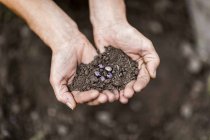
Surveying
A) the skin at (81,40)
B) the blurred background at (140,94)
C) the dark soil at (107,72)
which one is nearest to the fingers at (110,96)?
the skin at (81,40)

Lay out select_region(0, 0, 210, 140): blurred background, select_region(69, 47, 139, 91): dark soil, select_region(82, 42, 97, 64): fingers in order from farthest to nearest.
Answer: select_region(0, 0, 210, 140): blurred background < select_region(82, 42, 97, 64): fingers < select_region(69, 47, 139, 91): dark soil

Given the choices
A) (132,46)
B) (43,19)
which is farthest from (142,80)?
(43,19)

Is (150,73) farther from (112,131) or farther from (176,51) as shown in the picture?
(176,51)

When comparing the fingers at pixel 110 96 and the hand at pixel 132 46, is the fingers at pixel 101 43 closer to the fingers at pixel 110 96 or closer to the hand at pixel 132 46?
the hand at pixel 132 46

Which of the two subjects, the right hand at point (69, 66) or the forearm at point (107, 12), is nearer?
the right hand at point (69, 66)

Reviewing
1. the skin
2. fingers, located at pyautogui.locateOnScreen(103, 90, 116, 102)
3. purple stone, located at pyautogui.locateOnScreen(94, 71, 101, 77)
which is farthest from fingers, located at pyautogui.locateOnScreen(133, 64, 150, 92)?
purple stone, located at pyautogui.locateOnScreen(94, 71, 101, 77)

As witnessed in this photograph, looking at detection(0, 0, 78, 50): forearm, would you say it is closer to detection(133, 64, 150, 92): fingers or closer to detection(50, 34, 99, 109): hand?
detection(50, 34, 99, 109): hand

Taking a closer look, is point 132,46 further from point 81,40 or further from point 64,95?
point 64,95

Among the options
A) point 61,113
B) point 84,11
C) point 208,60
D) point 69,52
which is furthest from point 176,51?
point 69,52
